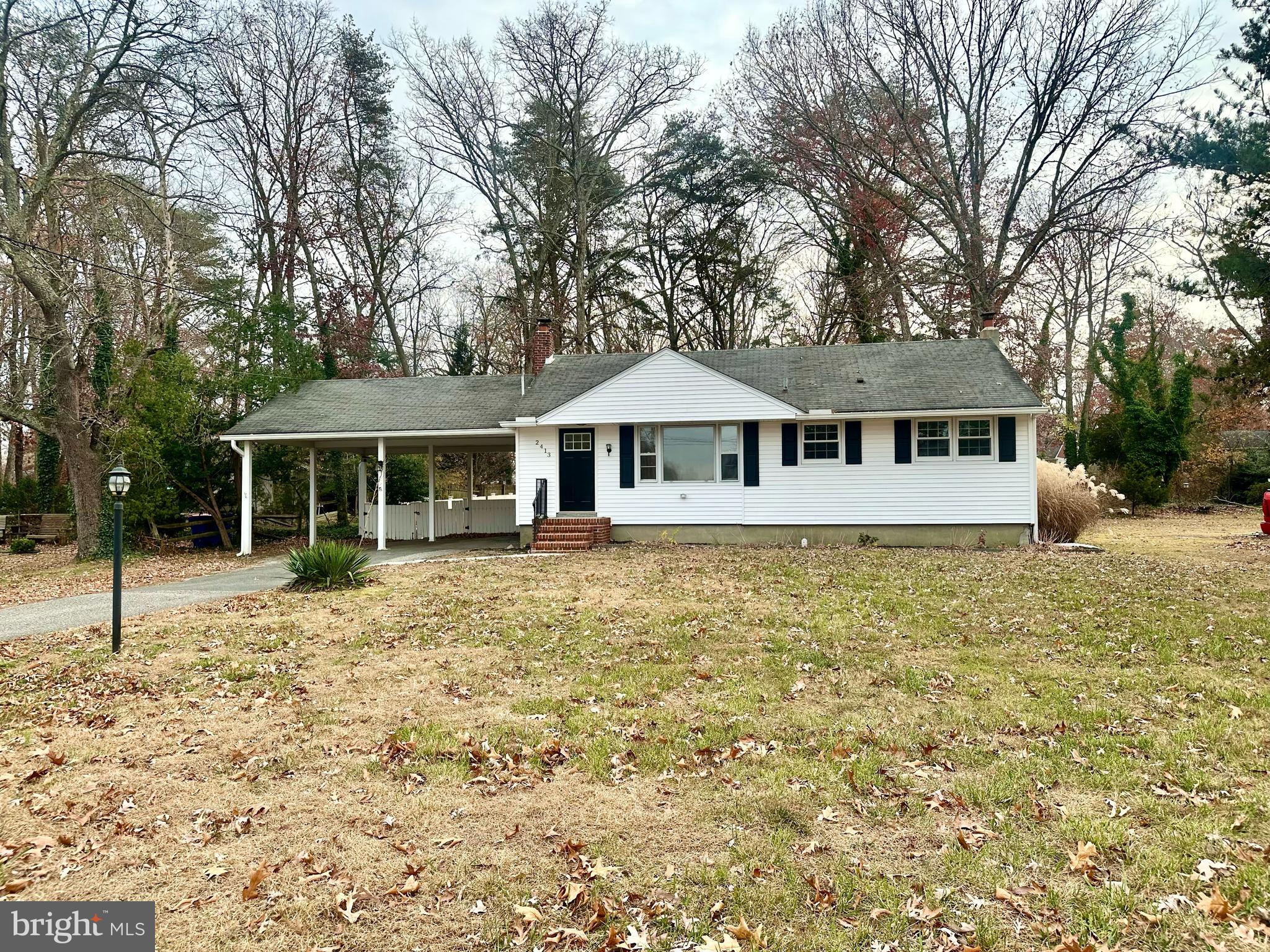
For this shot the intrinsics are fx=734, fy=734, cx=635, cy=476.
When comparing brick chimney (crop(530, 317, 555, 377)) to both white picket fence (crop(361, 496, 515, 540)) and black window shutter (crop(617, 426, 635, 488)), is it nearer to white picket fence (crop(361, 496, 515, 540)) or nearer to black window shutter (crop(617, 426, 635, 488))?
black window shutter (crop(617, 426, 635, 488))

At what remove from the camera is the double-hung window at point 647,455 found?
1756 cm

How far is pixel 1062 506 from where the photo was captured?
56.4 ft

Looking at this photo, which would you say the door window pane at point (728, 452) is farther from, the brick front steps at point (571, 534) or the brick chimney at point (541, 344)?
the brick chimney at point (541, 344)

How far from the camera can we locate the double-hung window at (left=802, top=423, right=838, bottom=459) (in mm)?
17000

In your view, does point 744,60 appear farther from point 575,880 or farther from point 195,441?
point 575,880

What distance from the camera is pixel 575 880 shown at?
342 cm

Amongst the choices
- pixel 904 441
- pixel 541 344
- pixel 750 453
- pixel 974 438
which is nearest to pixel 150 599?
pixel 750 453

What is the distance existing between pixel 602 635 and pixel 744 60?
24.1 m

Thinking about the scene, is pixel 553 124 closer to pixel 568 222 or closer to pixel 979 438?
pixel 568 222

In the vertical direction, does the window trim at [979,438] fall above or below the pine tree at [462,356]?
below

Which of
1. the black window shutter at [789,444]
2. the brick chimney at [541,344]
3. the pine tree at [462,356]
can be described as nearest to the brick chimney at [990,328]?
the black window shutter at [789,444]

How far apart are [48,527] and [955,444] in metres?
26.0

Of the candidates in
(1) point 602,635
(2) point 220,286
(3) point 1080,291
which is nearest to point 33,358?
(2) point 220,286

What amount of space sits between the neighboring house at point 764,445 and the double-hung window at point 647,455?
0.03m
